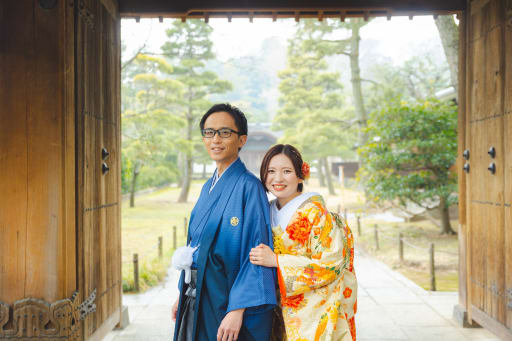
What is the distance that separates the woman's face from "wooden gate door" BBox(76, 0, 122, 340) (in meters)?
1.31

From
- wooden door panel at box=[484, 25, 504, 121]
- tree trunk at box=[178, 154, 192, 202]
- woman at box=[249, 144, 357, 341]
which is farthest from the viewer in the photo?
tree trunk at box=[178, 154, 192, 202]

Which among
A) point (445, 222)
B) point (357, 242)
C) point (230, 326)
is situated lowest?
point (357, 242)

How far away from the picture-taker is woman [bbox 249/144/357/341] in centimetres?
178

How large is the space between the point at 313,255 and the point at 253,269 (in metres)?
0.30

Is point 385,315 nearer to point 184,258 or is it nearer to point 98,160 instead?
point 184,258

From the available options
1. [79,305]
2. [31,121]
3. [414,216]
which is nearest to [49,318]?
[79,305]

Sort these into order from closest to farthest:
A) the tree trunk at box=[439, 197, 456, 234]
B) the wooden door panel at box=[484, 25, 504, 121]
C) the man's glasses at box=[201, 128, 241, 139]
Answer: the man's glasses at box=[201, 128, 241, 139] < the wooden door panel at box=[484, 25, 504, 121] < the tree trunk at box=[439, 197, 456, 234]

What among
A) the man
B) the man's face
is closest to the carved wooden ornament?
the man

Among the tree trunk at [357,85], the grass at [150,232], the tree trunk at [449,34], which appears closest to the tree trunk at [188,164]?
the grass at [150,232]

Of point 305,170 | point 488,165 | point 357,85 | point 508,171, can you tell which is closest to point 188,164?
point 357,85

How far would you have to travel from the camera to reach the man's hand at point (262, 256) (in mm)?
1699

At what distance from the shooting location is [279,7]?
139 inches

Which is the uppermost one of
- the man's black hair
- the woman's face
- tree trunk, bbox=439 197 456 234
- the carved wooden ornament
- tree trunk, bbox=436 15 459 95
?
tree trunk, bbox=436 15 459 95

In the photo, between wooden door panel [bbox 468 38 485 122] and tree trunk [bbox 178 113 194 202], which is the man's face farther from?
tree trunk [bbox 178 113 194 202]
